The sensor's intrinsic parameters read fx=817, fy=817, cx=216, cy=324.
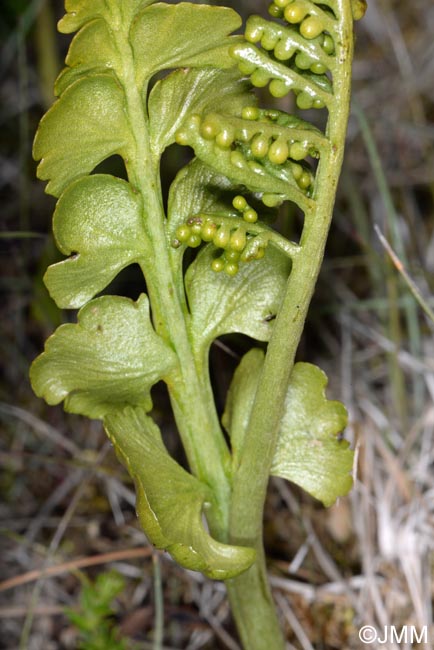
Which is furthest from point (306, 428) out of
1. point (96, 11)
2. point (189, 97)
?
point (96, 11)

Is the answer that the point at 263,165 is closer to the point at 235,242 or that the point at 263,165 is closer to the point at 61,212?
the point at 235,242

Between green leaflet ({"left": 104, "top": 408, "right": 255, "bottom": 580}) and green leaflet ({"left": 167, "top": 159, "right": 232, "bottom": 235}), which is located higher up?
green leaflet ({"left": 167, "top": 159, "right": 232, "bottom": 235})

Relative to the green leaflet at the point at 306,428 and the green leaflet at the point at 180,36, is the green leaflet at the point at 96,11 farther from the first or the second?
the green leaflet at the point at 306,428

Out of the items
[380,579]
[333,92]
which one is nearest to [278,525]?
[380,579]

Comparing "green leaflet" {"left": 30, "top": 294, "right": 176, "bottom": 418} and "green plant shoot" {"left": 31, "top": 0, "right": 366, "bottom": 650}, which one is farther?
"green leaflet" {"left": 30, "top": 294, "right": 176, "bottom": 418}

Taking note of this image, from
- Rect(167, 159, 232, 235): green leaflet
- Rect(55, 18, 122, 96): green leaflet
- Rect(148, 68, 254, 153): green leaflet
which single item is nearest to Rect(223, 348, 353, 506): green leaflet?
Rect(167, 159, 232, 235): green leaflet
